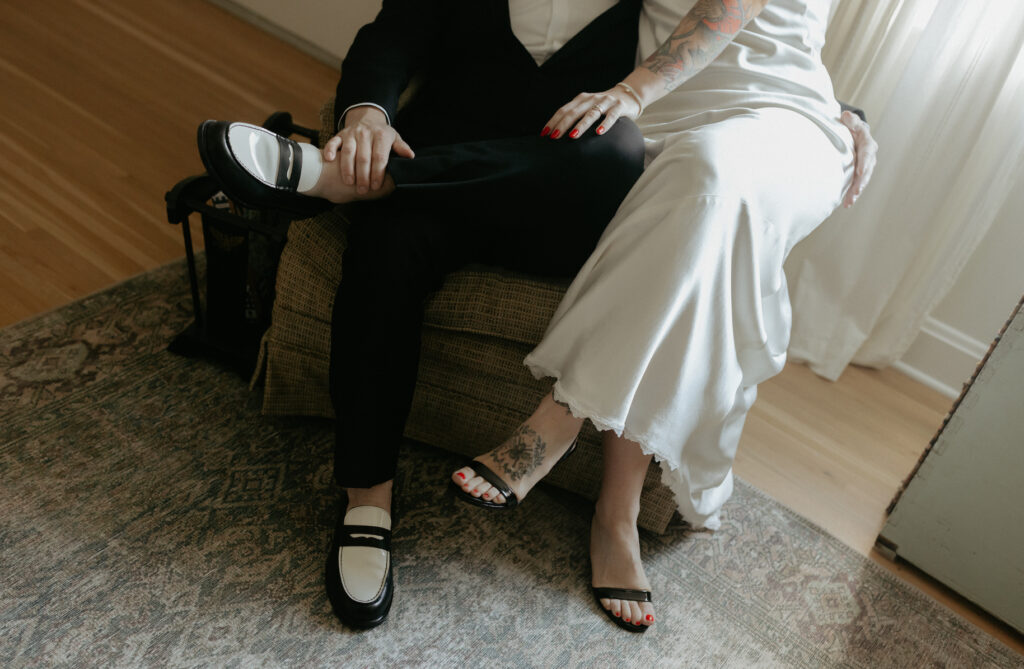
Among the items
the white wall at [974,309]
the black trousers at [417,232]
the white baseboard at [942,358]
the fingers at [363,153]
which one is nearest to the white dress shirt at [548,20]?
the black trousers at [417,232]

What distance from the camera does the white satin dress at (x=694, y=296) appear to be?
1.10 meters

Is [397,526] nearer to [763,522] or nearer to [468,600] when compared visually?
[468,600]

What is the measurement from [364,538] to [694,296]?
593mm

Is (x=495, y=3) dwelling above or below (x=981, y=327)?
above

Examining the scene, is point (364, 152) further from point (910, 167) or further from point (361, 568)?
point (910, 167)

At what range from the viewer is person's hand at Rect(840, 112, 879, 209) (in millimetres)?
1410

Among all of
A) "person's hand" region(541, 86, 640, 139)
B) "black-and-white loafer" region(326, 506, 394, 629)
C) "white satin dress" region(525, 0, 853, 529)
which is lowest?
"black-and-white loafer" region(326, 506, 394, 629)

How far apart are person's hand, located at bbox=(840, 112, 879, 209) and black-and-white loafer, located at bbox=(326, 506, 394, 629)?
987mm

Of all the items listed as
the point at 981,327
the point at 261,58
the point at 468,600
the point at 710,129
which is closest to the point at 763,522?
the point at 468,600

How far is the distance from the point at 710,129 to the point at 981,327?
121 cm

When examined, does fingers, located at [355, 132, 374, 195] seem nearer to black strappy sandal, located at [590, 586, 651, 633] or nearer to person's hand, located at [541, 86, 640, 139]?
person's hand, located at [541, 86, 640, 139]

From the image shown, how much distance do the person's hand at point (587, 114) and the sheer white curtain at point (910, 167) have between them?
0.93 m

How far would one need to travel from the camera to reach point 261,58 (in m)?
2.86

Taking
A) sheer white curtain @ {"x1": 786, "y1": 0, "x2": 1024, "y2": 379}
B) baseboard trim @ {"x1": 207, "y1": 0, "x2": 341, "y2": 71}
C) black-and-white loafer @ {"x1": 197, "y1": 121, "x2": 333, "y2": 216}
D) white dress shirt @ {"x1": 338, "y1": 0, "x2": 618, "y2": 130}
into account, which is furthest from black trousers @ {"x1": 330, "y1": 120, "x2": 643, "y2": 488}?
baseboard trim @ {"x1": 207, "y1": 0, "x2": 341, "y2": 71}
